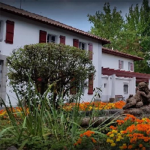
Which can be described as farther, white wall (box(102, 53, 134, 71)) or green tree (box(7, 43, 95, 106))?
white wall (box(102, 53, 134, 71))

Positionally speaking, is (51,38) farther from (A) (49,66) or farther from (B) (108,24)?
(B) (108,24)

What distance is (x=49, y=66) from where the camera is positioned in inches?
266

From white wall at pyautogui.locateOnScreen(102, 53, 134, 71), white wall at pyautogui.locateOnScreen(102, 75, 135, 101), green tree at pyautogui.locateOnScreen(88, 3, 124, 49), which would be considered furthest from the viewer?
green tree at pyautogui.locateOnScreen(88, 3, 124, 49)

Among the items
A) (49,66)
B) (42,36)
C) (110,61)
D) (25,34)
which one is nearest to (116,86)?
(110,61)

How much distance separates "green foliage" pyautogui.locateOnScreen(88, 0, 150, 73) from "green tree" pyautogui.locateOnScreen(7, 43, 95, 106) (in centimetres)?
1530

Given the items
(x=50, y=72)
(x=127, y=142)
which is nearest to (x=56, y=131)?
(x=127, y=142)

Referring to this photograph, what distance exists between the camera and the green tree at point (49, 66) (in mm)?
6719

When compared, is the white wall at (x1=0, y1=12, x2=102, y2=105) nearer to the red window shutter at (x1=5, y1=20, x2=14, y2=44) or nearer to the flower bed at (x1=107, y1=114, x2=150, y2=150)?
the red window shutter at (x1=5, y1=20, x2=14, y2=44)

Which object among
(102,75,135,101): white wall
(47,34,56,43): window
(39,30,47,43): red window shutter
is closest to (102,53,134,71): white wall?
(102,75,135,101): white wall

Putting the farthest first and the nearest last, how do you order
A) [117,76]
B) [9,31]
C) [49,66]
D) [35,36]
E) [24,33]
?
[117,76]
[35,36]
[24,33]
[9,31]
[49,66]

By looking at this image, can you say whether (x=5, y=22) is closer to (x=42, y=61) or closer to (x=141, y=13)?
(x=42, y=61)

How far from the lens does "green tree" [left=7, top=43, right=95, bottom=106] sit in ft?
22.0

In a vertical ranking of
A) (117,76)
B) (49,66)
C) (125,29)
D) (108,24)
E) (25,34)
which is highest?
(108,24)

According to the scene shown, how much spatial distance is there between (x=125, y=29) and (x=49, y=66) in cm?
1731
